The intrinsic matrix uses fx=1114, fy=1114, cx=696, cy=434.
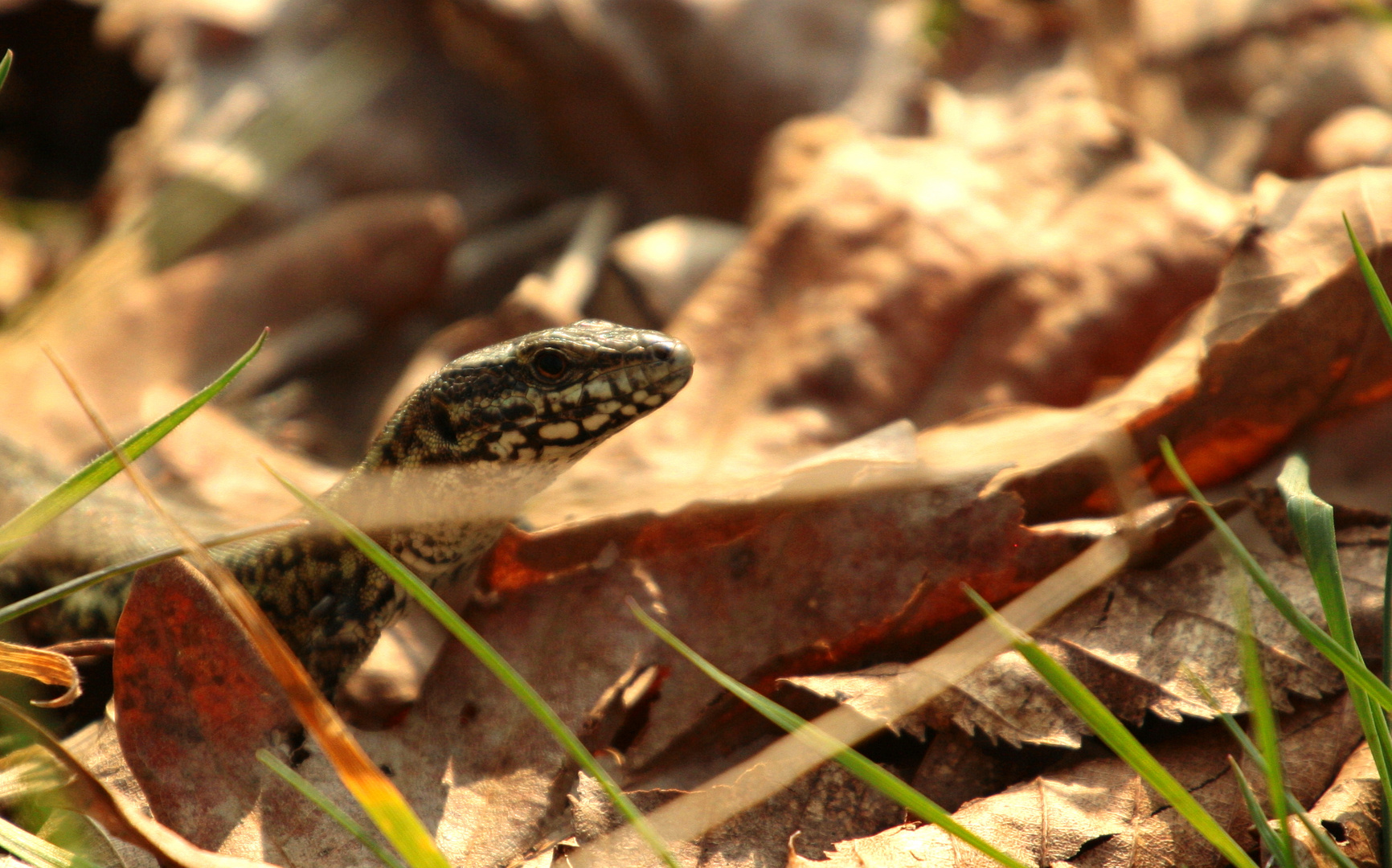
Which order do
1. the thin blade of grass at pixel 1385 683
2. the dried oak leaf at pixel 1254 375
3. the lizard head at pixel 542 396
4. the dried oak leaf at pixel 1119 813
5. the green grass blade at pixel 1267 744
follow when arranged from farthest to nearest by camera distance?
the lizard head at pixel 542 396 < the dried oak leaf at pixel 1254 375 < the dried oak leaf at pixel 1119 813 < the thin blade of grass at pixel 1385 683 < the green grass blade at pixel 1267 744

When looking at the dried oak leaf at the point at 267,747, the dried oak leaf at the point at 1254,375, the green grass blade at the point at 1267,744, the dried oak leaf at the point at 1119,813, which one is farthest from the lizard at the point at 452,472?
the green grass blade at the point at 1267,744

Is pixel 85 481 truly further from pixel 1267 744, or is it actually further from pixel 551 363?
pixel 1267 744

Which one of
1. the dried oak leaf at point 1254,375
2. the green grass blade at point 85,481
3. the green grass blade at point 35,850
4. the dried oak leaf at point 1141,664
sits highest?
the green grass blade at point 85,481

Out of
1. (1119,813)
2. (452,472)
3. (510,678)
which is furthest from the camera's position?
(452,472)

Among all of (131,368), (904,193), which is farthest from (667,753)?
(131,368)

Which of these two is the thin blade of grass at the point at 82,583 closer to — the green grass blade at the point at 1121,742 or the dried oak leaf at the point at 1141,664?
the dried oak leaf at the point at 1141,664

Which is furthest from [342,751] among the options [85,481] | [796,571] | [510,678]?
[796,571]

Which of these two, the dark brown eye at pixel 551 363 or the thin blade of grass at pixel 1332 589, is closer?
the thin blade of grass at pixel 1332 589

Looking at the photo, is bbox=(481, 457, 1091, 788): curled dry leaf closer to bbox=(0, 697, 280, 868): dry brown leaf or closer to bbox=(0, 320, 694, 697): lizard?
bbox=(0, 320, 694, 697): lizard
